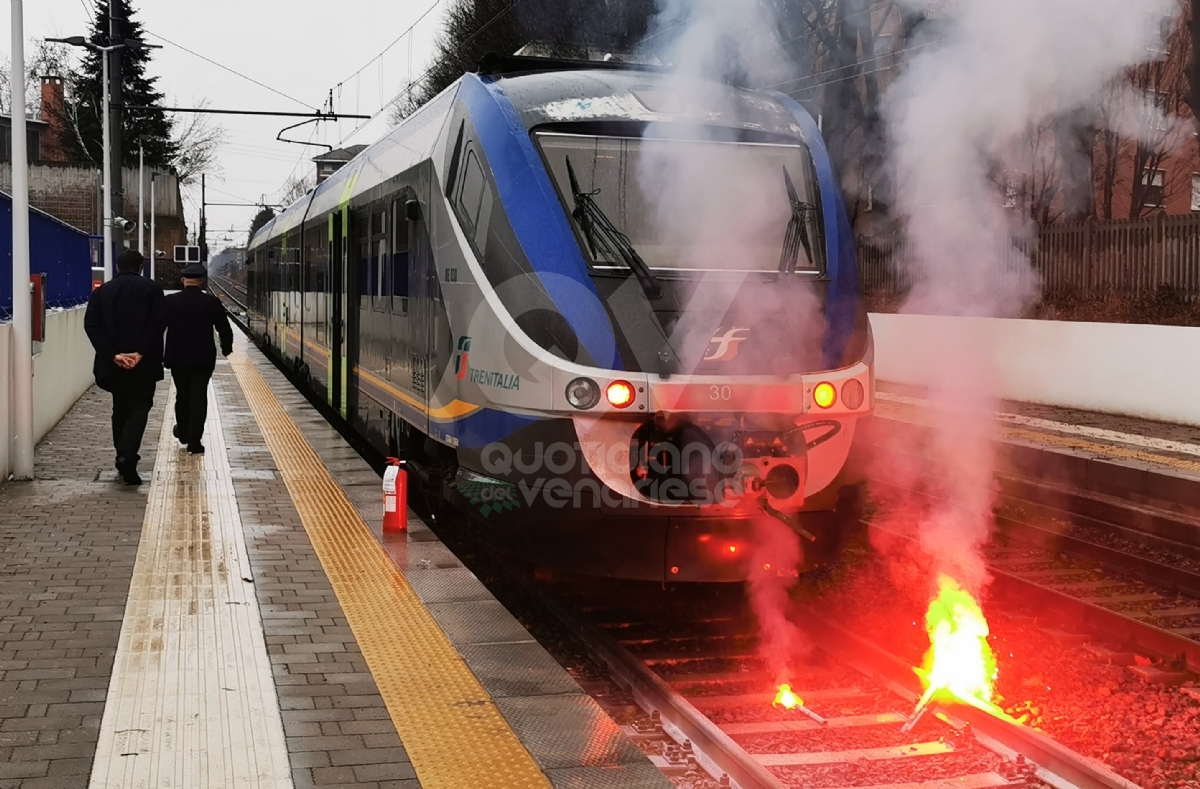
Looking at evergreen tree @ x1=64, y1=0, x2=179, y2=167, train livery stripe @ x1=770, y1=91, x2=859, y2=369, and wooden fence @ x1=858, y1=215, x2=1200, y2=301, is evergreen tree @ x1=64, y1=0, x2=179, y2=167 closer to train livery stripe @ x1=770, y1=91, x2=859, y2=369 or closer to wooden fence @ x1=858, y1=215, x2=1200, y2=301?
wooden fence @ x1=858, y1=215, x2=1200, y2=301

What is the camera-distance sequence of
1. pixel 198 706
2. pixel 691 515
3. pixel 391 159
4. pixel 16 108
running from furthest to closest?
1. pixel 391 159
2. pixel 16 108
3. pixel 691 515
4. pixel 198 706

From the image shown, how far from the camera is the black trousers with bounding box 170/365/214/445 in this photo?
35.2ft

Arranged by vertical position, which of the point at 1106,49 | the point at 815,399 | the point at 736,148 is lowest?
the point at 815,399

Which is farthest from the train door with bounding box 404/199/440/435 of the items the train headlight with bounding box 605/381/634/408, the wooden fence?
the wooden fence

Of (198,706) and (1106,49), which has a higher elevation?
(1106,49)

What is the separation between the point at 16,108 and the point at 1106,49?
7.25m

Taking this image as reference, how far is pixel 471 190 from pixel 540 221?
73cm

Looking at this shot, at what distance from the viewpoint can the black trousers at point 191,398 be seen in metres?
10.7

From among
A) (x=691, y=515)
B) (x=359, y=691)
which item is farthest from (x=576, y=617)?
(x=359, y=691)

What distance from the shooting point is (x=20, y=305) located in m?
9.37

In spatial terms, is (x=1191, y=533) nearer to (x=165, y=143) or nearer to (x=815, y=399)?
(x=815, y=399)

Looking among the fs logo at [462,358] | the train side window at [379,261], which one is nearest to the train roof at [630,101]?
the fs logo at [462,358]

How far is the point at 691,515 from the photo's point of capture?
6148mm

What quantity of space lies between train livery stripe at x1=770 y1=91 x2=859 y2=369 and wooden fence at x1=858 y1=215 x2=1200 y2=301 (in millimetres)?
7860
